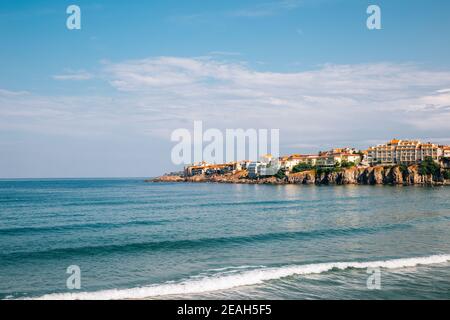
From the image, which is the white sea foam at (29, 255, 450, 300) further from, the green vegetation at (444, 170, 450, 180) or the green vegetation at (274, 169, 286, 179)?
the green vegetation at (274, 169, 286, 179)

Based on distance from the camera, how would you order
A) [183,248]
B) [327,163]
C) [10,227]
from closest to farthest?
[183,248], [10,227], [327,163]

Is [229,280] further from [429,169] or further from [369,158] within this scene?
[369,158]

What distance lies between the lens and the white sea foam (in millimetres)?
15109

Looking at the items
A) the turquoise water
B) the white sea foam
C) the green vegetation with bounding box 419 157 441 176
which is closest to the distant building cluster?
the green vegetation with bounding box 419 157 441 176

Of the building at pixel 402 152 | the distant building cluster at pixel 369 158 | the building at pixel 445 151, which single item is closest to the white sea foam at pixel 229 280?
the distant building cluster at pixel 369 158

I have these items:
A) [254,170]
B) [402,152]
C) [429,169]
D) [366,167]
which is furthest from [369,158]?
[254,170]

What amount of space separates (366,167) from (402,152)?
61.9 feet

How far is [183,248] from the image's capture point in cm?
2409

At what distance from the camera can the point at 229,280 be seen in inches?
659

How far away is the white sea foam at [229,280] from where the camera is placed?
1511 centimetres
